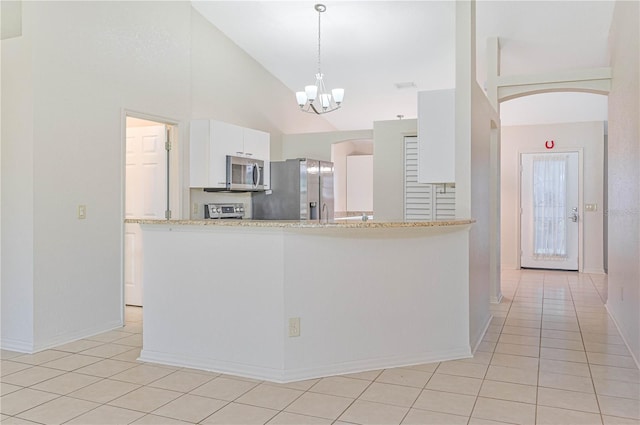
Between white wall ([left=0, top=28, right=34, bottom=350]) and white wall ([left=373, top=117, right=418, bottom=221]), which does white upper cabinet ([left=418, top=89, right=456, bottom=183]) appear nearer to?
white wall ([left=373, top=117, right=418, bottom=221])

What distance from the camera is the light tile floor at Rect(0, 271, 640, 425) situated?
2.46 meters

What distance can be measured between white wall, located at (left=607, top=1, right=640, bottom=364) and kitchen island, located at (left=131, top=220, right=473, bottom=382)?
1215 mm

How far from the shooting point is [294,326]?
117 inches

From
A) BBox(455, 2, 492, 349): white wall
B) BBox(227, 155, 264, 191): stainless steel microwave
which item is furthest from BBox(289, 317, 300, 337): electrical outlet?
BBox(227, 155, 264, 191): stainless steel microwave

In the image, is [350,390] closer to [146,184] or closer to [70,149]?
[70,149]

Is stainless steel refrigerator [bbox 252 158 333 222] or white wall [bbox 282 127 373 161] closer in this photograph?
stainless steel refrigerator [bbox 252 158 333 222]

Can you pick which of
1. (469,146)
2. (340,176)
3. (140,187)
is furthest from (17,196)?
(340,176)

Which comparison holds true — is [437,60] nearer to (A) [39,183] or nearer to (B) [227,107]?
(B) [227,107]

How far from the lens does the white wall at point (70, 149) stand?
3.57 m

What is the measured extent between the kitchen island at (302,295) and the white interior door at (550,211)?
5149 mm

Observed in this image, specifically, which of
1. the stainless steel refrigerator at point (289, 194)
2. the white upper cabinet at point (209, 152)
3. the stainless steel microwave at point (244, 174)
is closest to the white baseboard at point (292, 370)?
the white upper cabinet at point (209, 152)

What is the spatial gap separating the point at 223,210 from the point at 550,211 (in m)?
5.31

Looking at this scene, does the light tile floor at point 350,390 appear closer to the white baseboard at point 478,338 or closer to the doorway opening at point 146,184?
the white baseboard at point 478,338

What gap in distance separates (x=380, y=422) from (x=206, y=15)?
4.76m
